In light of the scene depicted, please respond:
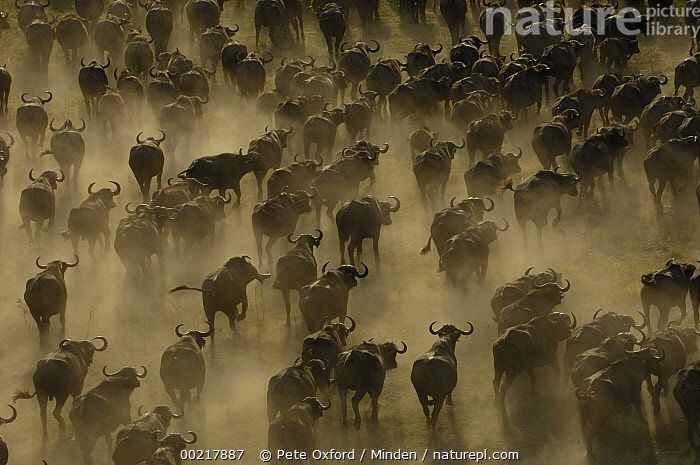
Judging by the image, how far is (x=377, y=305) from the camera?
71.3 ft

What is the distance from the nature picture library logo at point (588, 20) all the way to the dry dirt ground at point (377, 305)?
467 centimetres

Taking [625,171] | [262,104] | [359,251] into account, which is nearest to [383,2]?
[262,104]

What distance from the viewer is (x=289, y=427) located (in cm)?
1712

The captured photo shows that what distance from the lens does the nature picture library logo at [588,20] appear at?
103 feet

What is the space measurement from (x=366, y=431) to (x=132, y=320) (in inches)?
197

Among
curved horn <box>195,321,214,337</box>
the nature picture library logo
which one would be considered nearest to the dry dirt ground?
curved horn <box>195,321,214,337</box>

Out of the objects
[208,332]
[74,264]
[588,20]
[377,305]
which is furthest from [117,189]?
[588,20]

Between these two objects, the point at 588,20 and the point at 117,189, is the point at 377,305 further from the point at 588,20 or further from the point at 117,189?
the point at 588,20

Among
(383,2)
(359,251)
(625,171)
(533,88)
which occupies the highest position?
(383,2)

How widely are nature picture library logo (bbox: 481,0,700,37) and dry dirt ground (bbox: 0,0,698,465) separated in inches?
184

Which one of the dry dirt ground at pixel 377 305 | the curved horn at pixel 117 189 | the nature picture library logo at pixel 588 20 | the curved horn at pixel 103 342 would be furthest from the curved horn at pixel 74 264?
the nature picture library logo at pixel 588 20

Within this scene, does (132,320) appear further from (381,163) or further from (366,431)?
(381,163)

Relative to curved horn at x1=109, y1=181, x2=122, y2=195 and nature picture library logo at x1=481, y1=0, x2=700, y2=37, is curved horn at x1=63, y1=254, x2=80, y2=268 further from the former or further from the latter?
nature picture library logo at x1=481, y1=0, x2=700, y2=37

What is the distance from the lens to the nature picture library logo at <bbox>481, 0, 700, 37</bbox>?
31406mm
